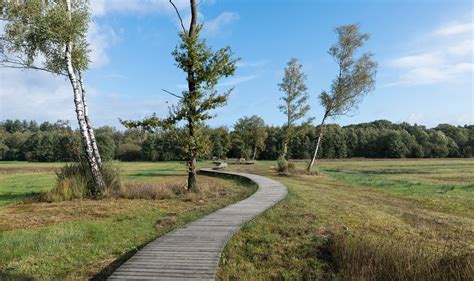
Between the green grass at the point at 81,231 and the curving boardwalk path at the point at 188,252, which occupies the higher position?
the curving boardwalk path at the point at 188,252

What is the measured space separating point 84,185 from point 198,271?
973cm

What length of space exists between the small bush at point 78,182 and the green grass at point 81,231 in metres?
0.66

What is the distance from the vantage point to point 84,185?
1359 cm

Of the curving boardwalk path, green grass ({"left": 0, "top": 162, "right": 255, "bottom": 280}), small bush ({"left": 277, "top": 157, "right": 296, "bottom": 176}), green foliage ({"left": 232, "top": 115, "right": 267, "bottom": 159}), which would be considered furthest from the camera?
green foliage ({"left": 232, "top": 115, "right": 267, "bottom": 159})

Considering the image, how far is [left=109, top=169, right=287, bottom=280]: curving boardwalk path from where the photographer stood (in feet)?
17.3

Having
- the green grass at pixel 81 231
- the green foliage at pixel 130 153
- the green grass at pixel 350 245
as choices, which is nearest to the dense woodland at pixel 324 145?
the green foliage at pixel 130 153

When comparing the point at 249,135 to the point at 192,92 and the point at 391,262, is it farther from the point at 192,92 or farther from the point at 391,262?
the point at 391,262

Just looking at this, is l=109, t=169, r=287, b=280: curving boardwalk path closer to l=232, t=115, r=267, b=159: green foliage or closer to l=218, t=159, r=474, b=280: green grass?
l=218, t=159, r=474, b=280: green grass

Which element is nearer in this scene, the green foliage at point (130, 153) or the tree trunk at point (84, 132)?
the tree trunk at point (84, 132)

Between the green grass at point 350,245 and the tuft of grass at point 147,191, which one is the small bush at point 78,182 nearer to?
the tuft of grass at point 147,191

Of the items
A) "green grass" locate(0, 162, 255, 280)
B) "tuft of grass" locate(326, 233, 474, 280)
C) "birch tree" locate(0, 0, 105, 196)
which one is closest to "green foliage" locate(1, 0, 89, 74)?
"birch tree" locate(0, 0, 105, 196)

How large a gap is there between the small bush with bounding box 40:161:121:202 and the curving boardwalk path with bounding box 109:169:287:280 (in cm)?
608

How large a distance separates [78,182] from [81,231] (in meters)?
5.76

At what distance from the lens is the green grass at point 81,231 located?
6.34 metres
